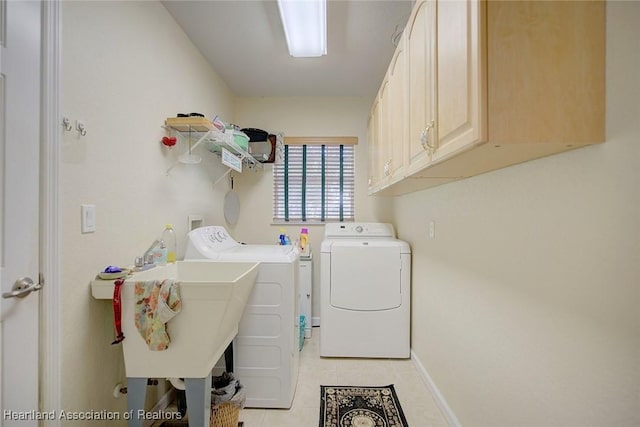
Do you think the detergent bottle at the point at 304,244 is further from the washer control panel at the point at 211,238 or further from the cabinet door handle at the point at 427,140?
the cabinet door handle at the point at 427,140

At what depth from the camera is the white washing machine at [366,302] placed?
2.40m

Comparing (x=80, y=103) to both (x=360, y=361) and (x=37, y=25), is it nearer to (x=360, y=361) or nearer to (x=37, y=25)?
(x=37, y=25)

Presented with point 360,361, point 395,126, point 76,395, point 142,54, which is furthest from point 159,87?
point 360,361

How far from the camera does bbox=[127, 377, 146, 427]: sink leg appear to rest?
1.28 meters

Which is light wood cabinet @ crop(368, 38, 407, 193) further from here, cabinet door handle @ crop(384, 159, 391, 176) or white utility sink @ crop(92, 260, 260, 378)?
white utility sink @ crop(92, 260, 260, 378)

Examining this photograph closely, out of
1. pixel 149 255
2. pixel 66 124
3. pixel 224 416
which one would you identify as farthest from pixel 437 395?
pixel 66 124

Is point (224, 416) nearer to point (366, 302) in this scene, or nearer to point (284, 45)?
point (366, 302)

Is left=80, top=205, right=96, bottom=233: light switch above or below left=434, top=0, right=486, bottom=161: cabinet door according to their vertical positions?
below

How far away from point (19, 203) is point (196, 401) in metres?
1.05

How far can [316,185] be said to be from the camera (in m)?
3.26

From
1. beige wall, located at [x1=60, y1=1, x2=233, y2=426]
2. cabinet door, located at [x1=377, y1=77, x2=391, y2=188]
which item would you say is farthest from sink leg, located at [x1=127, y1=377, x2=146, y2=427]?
cabinet door, located at [x1=377, y1=77, x2=391, y2=188]

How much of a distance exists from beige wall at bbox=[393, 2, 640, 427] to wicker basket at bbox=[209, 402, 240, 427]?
1.22 m

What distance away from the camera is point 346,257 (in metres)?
2.41

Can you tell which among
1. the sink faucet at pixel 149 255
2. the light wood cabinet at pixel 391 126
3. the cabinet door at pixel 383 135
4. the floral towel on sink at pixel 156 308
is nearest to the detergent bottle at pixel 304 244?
the light wood cabinet at pixel 391 126
